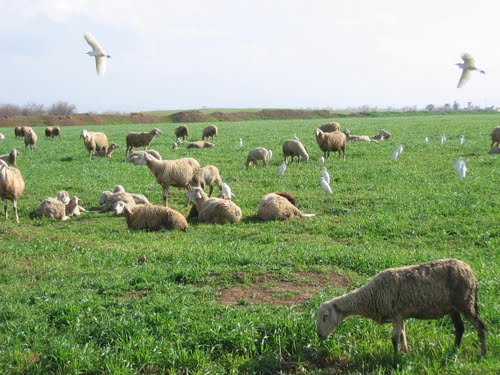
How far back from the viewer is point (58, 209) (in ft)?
47.5

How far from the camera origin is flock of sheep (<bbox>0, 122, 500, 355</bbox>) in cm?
595

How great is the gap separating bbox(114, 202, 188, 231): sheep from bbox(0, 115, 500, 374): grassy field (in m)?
0.39

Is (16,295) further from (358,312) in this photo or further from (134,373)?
(358,312)

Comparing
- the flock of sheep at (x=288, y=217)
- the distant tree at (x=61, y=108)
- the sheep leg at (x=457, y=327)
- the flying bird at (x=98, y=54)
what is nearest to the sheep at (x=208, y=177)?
the flock of sheep at (x=288, y=217)

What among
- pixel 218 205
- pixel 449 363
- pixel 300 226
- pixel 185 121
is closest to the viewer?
pixel 449 363

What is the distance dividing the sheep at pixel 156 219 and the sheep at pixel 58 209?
2326 millimetres

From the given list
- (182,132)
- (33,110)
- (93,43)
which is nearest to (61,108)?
(33,110)

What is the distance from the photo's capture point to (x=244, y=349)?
6.36 meters

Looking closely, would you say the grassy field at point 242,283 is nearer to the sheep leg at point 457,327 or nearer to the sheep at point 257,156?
the sheep leg at point 457,327

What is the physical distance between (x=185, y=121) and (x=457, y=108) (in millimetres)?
65600

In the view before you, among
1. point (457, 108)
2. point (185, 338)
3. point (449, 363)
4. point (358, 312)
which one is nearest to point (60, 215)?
point (185, 338)

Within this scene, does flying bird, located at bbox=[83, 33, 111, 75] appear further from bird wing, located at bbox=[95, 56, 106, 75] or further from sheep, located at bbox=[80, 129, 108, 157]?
sheep, located at bbox=[80, 129, 108, 157]

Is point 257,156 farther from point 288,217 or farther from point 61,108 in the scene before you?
point 61,108

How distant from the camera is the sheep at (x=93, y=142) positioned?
28.7 m
